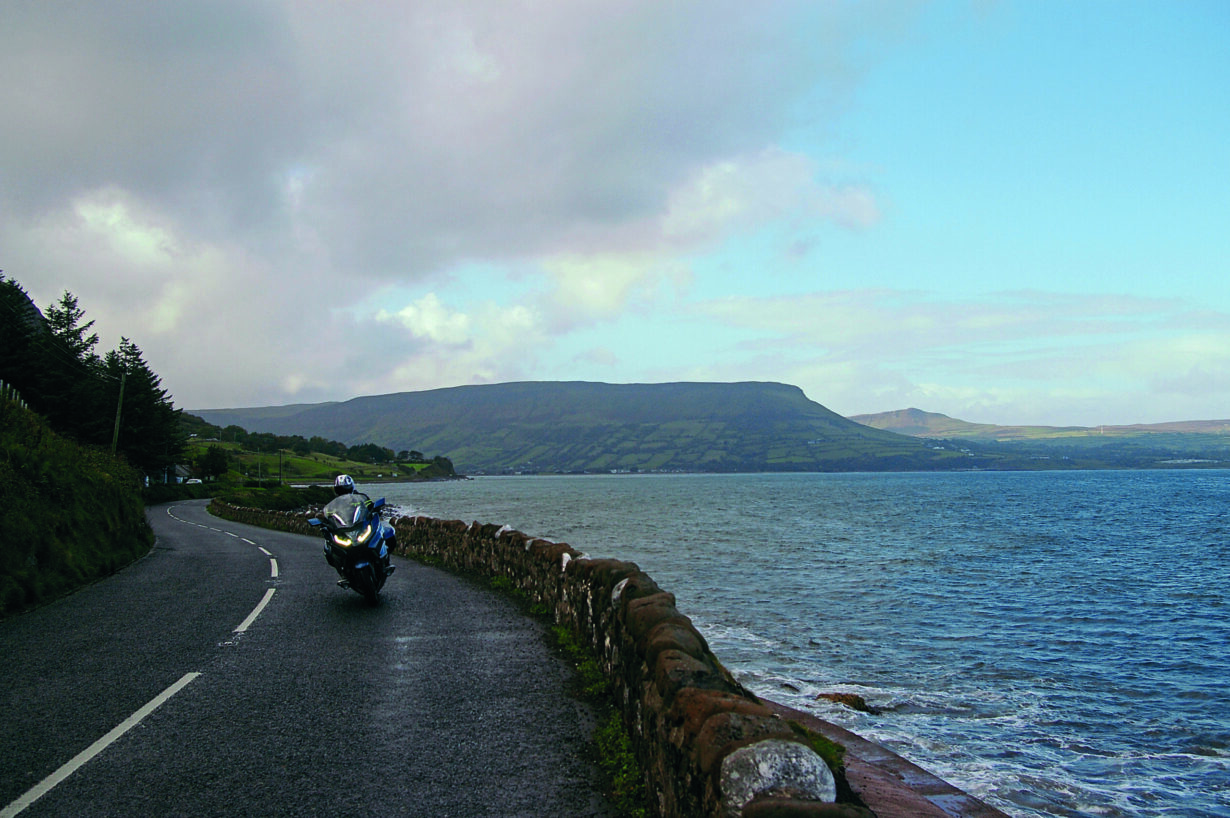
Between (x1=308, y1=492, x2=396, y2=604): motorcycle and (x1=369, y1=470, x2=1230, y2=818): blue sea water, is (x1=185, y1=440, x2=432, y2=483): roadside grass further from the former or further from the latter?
(x1=308, y1=492, x2=396, y2=604): motorcycle

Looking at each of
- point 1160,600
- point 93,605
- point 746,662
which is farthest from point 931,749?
point 1160,600

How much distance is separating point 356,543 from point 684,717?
29.8ft

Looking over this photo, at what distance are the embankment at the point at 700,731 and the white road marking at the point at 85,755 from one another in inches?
156

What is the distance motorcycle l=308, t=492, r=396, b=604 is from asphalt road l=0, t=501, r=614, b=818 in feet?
1.72

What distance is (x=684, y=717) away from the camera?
452 centimetres

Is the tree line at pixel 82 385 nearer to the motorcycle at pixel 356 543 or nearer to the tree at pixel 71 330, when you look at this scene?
the tree at pixel 71 330

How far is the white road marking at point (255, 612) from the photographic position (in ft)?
35.4

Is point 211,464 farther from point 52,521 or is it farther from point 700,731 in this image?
point 700,731

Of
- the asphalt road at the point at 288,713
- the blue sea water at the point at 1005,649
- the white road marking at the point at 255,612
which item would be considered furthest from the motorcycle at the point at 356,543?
the blue sea water at the point at 1005,649

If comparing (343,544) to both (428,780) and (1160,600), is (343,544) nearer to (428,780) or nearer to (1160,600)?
(428,780)

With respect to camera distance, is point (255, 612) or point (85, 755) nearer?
point (85, 755)

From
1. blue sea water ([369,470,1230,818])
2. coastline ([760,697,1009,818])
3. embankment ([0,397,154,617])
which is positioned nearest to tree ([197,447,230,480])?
blue sea water ([369,470,1230,818])

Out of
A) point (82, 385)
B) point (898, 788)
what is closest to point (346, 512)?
point (898, 788)

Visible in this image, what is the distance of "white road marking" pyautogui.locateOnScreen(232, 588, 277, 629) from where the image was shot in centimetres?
1080
